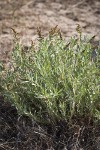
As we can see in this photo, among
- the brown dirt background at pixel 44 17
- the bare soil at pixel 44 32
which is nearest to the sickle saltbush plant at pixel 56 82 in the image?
the bare soil at pixel 44 32

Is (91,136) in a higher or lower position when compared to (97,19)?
lower

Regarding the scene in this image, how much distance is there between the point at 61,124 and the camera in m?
2.50

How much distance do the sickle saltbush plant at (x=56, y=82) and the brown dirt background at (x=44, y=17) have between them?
3.15 feet

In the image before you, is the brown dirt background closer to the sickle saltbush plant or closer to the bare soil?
the bare soil

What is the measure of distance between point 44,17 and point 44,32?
292 mm

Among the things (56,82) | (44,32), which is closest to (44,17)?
(44,32)

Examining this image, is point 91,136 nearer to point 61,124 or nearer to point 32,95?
point 61,124

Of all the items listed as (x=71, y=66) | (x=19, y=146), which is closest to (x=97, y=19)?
(x=71, y=66)

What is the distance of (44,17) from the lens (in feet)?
12.7

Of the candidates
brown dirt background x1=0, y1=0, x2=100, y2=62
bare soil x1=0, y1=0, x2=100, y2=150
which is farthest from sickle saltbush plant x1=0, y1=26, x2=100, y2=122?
brown dirt background x1=0, y1=0, x2=100, y2=62

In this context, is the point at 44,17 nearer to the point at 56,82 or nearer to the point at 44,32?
the point at 44,32

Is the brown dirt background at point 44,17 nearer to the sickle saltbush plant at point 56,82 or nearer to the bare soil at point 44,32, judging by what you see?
the bare soil at point 44,32

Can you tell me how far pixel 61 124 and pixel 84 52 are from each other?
53 cm

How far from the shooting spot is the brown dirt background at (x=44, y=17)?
3.61m
